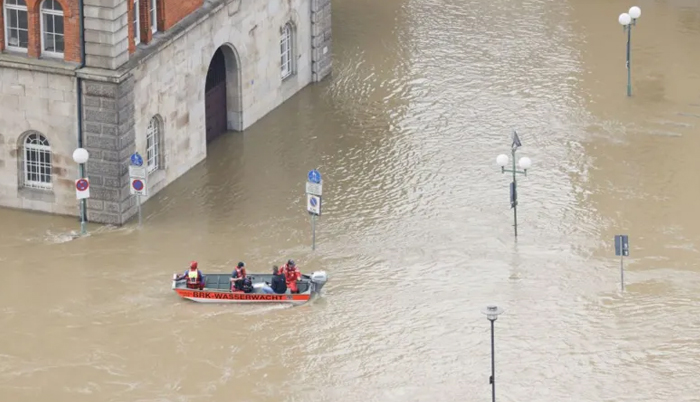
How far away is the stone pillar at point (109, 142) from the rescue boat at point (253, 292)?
19.8 ft

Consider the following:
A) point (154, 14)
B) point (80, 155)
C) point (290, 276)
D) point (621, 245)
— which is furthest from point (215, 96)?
point (621, 245)

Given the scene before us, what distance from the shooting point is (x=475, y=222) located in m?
68.2

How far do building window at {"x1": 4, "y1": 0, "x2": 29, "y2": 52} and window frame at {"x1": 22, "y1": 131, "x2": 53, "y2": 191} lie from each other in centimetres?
318

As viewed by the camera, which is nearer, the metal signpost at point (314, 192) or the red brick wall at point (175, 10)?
the metal signpost at point (314, 192)

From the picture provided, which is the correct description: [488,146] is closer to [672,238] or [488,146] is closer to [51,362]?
[672,238]

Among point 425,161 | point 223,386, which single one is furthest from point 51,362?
point 425,161

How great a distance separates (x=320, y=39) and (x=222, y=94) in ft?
25.2

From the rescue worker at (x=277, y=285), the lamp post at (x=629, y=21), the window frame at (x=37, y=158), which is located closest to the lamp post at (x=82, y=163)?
the window frame at (x=37, y=158)

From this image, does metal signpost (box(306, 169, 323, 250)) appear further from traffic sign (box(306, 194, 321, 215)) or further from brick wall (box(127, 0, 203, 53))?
brick wall (box(127, 0, 203, 53))

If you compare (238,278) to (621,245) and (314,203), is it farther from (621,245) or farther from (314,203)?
(621,245)

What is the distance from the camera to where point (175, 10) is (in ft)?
229

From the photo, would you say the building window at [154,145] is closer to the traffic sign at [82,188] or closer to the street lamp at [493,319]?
the traffic sign at [82,188]

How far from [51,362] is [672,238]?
22255 millimetres

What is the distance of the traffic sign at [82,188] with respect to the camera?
65938mm
